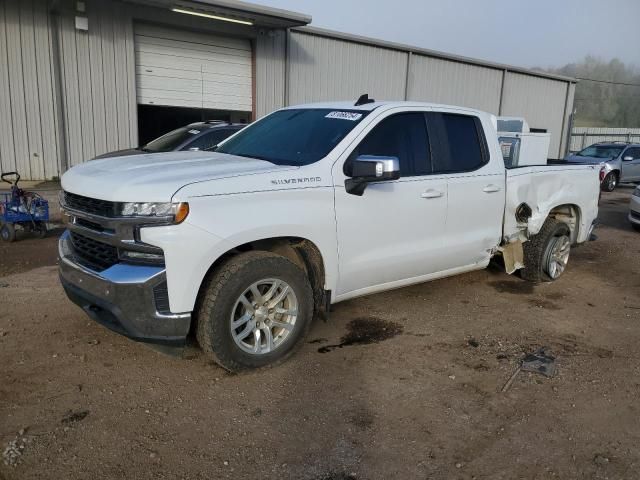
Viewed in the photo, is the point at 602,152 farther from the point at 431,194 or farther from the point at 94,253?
the point at 94,253

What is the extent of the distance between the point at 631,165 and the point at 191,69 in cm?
1546

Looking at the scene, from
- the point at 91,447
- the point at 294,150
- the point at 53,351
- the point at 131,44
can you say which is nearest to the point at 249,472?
the point at 91,447

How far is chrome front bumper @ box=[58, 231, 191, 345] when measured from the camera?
11.0 ft

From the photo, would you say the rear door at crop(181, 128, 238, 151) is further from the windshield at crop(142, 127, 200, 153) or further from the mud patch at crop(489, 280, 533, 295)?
the mud patch at crop(489, 280, 533, 295)

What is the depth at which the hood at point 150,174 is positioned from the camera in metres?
3.35

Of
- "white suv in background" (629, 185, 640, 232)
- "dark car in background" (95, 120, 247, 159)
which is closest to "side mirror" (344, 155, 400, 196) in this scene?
"dark car in background" (95, 120, 247, 159)

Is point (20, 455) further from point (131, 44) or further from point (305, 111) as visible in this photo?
point (131, 44)

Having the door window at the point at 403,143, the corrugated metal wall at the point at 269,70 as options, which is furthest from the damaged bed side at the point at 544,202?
the corrugated metal wall at the point at 269,70

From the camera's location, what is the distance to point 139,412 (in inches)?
132

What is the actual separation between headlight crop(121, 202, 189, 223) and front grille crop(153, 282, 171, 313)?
0.42 m

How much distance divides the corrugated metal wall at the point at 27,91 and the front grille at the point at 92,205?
31.9 feet

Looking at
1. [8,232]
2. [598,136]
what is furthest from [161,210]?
[598,136]

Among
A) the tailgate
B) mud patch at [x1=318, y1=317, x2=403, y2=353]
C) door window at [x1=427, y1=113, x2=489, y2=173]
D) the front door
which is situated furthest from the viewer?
the tailgate

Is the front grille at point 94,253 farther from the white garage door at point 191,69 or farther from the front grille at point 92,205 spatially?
the white garage door at point 191,69
